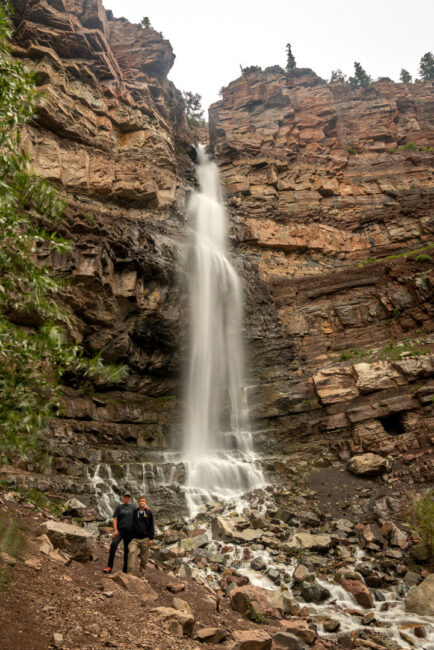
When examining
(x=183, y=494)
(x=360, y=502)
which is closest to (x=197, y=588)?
(x=183, y=494)

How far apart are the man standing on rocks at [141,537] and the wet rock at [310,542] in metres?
6.23

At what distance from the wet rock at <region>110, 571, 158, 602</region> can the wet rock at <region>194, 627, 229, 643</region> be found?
1.28 m

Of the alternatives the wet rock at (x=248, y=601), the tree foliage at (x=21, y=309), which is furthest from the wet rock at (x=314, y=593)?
the tree foliage at (x=21, y=309)

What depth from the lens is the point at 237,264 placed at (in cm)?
3089

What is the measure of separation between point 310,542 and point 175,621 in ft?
25.5

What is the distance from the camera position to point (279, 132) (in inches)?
1886

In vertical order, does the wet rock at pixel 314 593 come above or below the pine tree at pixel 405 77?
below

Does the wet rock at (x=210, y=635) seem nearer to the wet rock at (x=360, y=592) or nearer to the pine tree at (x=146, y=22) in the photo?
the wet rock at (x=360, y=592)

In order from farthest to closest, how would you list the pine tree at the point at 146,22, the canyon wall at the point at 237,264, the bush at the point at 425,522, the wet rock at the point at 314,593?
the pine tree at the point at 146,22, the canyon wall at the point at 237,264, the bush at the point at 425,522, the wet rock at the point at 314,593

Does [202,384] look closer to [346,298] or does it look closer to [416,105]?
[346,298]


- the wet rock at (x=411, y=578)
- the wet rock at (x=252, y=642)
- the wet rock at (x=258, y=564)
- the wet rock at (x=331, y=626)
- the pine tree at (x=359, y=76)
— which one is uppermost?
the pine tree at (x=359, y=76)

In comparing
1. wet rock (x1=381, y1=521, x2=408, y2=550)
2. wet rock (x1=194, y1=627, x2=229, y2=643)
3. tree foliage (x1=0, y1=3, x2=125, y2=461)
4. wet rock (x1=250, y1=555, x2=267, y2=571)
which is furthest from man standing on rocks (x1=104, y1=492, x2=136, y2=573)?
wet rock (x1=381, y1=521, x2=408, y2=550)

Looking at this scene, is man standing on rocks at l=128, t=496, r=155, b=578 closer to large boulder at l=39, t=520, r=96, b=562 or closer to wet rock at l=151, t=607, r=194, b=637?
large boulder at l=39, t=520, r=96, b=562

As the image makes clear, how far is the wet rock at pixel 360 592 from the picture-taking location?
30.3 ft
